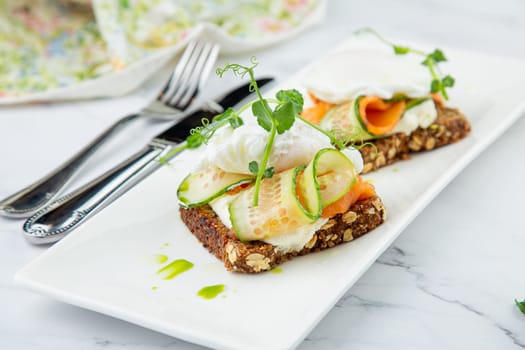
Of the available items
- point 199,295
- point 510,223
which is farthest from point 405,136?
point 199,295

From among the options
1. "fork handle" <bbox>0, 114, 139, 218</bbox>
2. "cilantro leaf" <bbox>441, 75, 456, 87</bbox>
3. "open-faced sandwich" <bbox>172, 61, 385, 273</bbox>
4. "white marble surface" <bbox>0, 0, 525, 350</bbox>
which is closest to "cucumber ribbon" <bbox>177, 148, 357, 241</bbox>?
"open-faced sandwich" <bbox>172, 61, 385, 273</bbox>

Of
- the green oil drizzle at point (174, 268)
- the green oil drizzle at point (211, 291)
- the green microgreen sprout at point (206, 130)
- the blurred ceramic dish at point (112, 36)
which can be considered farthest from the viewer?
the blurred ceramic dish at point (112, 36)

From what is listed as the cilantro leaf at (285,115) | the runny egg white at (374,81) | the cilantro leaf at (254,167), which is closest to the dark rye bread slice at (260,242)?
the cilantro leaf at (254,167)

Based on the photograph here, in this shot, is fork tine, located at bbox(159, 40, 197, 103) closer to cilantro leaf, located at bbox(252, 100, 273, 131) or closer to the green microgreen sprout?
the green microgreen sprout

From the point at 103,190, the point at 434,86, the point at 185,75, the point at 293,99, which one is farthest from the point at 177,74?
the point at 293,99

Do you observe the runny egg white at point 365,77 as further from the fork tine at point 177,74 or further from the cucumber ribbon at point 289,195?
the fork tine at point 177,74

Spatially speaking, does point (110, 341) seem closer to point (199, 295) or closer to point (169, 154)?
point (199, 295)

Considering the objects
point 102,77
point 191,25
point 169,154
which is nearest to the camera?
point 169,154
